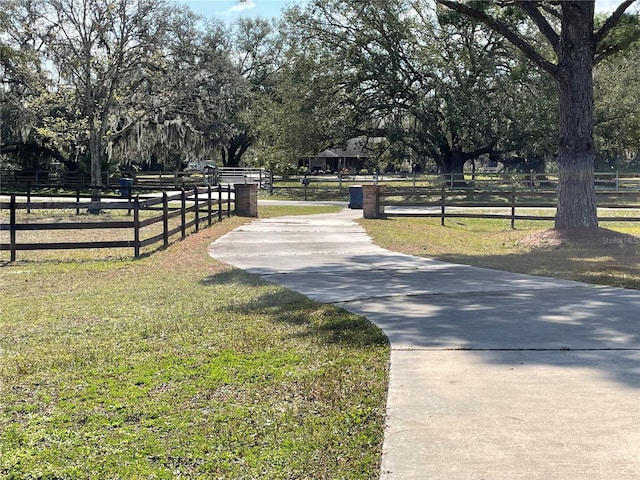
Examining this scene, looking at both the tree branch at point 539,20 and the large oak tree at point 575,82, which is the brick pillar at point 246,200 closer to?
the large oak tree at point 575,82

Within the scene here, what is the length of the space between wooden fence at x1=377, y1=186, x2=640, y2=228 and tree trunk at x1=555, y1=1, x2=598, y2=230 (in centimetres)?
508

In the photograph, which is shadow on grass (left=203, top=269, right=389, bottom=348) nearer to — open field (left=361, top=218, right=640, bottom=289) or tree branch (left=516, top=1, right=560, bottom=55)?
open field (left=361, top=218, right=640, bottom=289)

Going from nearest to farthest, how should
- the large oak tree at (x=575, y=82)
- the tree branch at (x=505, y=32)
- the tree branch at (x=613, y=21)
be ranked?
the tree branch at (x=613, y=21), the large oak tree at (x=575, y=82), the tree branch at (x=505, y=32)

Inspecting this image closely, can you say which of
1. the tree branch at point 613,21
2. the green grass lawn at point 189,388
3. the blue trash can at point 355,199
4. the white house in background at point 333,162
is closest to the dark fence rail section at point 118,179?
the blue trash can at point 355,199

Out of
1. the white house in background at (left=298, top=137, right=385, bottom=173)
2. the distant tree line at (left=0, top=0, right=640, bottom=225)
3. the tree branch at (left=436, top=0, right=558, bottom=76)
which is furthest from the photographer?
the white house in background at (left=298, top=137, right=385, bottom=173)

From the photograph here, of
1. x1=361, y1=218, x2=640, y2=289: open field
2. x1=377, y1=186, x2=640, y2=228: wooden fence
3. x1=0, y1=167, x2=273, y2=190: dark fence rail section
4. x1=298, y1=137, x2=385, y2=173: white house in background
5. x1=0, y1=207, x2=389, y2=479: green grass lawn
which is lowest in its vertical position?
x1=0, y1=207, x2=389, y2=479: green grass lawn

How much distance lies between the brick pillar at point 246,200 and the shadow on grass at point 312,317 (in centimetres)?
1501

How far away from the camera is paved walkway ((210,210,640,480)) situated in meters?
3.66

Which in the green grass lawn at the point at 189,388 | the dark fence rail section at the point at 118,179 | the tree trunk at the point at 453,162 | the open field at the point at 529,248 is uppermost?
the tree trunk at the point at 453,162

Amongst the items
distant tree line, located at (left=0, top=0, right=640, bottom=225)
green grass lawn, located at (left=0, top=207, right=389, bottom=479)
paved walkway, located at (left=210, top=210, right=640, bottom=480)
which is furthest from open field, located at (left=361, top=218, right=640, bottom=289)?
distant tree line, located at (left=0, top=0, right=640, bottom=225)

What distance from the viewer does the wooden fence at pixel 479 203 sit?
888 inches

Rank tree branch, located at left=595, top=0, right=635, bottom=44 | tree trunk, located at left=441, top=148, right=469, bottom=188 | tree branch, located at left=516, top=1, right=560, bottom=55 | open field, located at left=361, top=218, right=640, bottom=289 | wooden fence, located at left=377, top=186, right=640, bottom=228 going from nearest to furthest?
open field, located at left=361, top=218, right=640, bottom=289, tree branch, located at left=595, top=0, right=635, bottom=44, tree branch, located at left=516, top=1, right=560, bottom=55, wooden fence, located at left=377, top=186, right=640, bottom=228, tree trunk, located at left=441, top=148, right=469, bottom=188

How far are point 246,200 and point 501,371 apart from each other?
1984cm

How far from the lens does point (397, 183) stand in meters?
52.4
